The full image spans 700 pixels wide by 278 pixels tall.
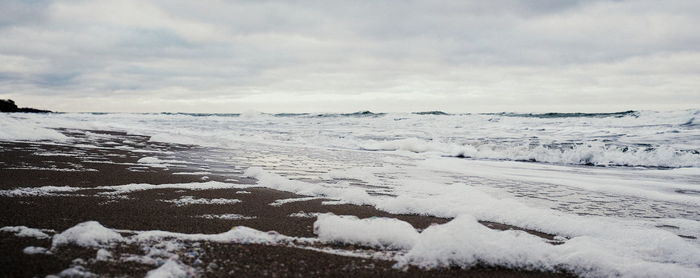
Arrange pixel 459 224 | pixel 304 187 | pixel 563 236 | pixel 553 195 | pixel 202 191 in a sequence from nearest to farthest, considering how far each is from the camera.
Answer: pixel 459 224
pixel 563 236
pixel 202 191
pixel 304 187
pixel 553 195

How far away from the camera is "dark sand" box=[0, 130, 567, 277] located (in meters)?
2.03

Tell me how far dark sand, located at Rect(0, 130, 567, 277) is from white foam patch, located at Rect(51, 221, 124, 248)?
0.06 metres

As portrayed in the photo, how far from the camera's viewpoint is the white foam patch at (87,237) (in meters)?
2.25

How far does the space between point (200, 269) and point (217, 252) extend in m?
0.29

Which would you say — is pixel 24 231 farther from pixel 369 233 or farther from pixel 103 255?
pixel 369 233

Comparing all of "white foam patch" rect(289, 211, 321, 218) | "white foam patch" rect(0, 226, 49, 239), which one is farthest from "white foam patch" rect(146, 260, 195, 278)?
"white foam patch" rect(289, 211, 321, 218)

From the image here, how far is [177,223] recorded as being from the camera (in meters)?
2.90

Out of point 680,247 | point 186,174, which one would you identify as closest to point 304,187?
point 186,174

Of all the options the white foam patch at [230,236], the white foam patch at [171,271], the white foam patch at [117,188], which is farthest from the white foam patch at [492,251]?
the white foam patch at [117,188]

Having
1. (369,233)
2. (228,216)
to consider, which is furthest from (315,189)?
(369,233)

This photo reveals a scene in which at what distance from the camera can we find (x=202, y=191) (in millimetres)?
4402

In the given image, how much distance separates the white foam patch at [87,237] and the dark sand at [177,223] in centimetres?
6

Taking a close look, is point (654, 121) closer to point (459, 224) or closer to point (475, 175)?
point (475, 175)

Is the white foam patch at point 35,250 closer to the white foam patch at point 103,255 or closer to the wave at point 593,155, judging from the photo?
the white foam patch at point 103,255
